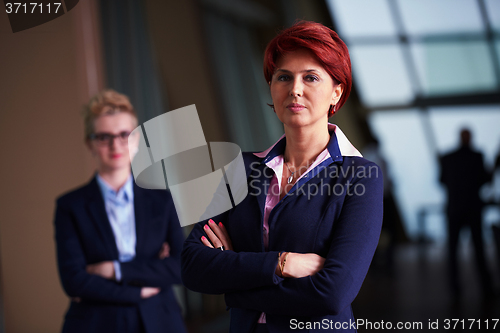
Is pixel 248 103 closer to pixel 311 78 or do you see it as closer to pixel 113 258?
pixel 113 258

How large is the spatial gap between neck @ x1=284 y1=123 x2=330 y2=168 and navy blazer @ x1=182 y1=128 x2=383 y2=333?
0.14 ft

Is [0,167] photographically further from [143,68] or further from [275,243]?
[275,243]

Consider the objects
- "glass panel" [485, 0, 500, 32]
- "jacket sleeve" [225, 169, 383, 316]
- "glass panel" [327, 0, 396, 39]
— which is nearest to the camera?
"jacket sleeve" [225, 169, 383, 316]

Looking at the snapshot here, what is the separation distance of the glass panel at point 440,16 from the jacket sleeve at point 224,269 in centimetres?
518

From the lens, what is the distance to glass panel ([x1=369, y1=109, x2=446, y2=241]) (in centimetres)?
568

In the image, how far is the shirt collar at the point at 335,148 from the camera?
55.9 inches

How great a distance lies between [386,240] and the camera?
18.8ft

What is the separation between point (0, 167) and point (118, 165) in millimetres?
1831

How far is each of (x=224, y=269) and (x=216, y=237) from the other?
0.15m

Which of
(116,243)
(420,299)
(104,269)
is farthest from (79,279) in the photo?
(420,299)

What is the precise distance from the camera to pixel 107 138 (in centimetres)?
233

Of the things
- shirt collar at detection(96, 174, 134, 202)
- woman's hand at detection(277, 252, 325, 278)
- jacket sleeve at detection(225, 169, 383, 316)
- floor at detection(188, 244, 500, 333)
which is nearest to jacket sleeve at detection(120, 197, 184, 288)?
shirt collar at detection(96, 174, 134, 202)

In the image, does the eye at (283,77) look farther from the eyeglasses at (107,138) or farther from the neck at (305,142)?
the eyeglasses at (107,138)

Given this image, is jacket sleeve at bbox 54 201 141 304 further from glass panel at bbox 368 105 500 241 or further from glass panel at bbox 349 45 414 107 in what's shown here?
glass panel at bbox 349 45 414 107
